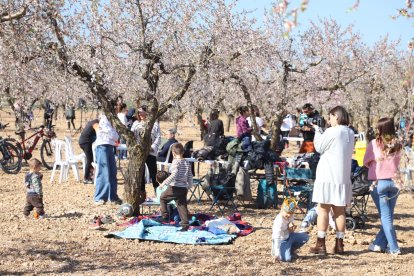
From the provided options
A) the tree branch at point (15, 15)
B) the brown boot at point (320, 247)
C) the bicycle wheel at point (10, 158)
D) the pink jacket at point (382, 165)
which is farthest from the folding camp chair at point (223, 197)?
the bicycle wheel at point (10, 158)

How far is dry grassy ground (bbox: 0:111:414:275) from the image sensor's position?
624 cm

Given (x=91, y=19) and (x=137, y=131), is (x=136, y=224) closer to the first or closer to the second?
(x=137, y=131)

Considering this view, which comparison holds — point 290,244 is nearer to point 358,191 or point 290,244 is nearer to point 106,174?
point 358,191

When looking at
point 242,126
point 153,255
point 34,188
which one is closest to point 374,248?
point 153,255

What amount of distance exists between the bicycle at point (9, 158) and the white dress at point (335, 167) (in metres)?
9.01

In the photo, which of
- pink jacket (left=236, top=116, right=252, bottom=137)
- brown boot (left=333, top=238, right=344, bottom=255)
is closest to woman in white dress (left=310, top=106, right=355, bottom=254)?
brown boot (left=333, top=238, right=344, bottom=255)

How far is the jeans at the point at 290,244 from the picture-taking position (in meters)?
6.62

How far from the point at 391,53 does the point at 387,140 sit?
17815mm

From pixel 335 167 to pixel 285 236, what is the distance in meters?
0.89

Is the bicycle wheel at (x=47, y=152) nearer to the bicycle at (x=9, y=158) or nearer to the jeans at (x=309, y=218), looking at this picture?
the bicycle at (x=9, y=158)

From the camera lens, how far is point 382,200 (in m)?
6.81

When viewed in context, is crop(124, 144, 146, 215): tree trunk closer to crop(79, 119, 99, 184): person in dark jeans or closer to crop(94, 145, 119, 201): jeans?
crop(94, 145, 119, 201): jeans

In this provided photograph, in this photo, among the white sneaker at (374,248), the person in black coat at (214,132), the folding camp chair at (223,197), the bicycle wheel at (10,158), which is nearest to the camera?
the white sneaker at (374,248)

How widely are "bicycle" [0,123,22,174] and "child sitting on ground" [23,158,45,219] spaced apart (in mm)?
5556
